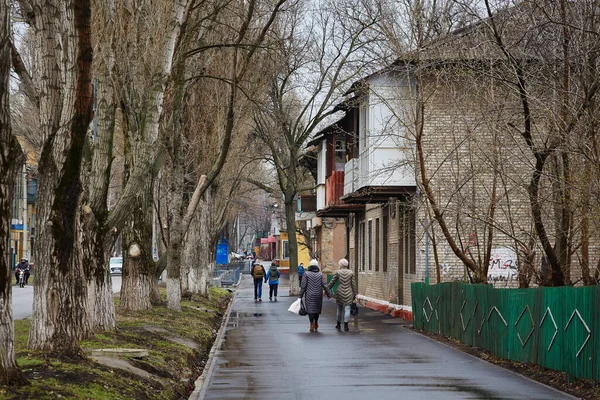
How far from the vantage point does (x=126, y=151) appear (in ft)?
70.3

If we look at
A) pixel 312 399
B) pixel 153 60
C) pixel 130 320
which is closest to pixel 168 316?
pixel 130 320

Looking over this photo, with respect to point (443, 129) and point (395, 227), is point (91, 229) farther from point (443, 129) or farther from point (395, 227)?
point (395, 227)

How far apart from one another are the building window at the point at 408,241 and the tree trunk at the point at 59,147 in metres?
19.7

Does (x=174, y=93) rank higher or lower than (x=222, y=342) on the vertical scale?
higher

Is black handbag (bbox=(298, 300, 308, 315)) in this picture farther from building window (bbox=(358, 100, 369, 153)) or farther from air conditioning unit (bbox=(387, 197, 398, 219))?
air conditioning unit (bbox=(387, 197, 398, 219))

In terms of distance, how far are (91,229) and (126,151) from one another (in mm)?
5471

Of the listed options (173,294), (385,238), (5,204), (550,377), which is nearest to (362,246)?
(385,238)

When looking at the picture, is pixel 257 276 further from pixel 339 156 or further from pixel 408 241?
pixel 408 241

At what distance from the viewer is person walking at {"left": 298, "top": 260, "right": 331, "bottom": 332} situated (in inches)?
968

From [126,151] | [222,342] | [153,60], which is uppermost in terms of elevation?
[153,60]

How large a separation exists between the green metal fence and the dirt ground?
0.38 ft

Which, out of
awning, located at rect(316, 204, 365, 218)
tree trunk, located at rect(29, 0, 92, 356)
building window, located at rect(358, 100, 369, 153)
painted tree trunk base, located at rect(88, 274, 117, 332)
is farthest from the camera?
awning, located at rect(316, 204, 365, 218)

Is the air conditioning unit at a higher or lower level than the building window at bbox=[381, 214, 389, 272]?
higher

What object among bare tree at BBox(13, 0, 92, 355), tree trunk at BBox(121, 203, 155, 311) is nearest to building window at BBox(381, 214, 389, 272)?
tree trunk at BBox(121, 203, 155, 311)
